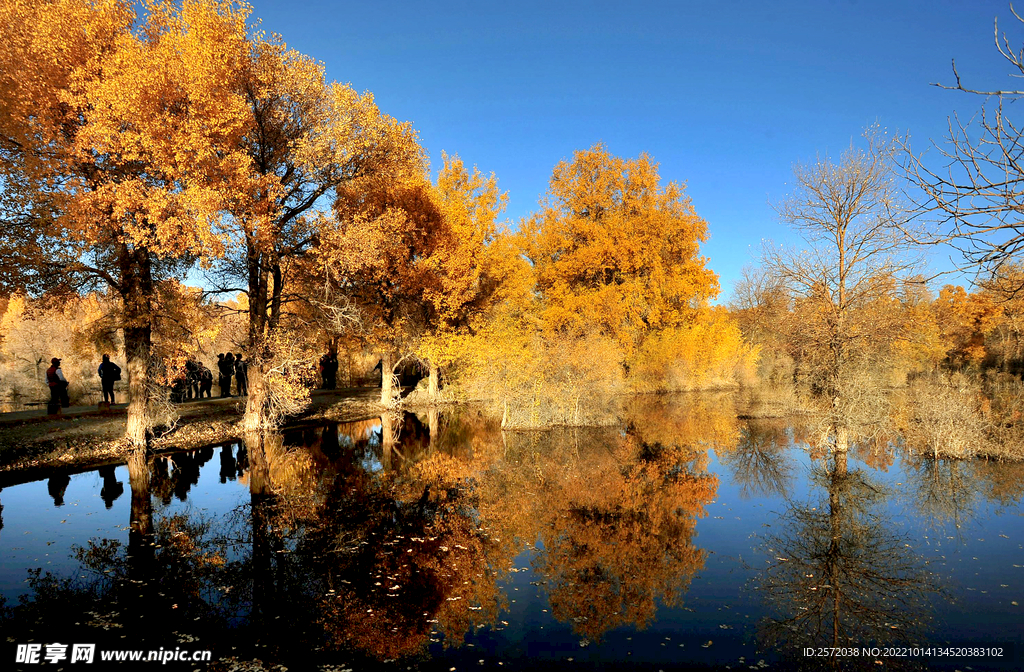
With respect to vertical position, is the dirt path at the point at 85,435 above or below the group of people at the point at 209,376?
below

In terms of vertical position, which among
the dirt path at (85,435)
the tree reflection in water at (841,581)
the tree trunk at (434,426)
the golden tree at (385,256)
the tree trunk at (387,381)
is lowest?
the tree reflection in water at (841,581)

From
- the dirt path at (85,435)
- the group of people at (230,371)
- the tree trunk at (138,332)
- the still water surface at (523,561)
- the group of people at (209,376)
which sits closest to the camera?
the still water surface at (523,561)

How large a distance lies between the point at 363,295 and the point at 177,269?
26.8 feet

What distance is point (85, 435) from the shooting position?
619 inches

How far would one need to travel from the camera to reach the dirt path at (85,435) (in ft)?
45.8

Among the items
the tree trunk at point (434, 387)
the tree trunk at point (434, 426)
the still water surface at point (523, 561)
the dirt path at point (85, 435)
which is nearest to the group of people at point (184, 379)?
the dirt path at point (85, 435)

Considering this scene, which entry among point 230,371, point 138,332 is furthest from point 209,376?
point 138,332

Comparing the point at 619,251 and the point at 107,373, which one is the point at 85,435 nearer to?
the point at 107,373

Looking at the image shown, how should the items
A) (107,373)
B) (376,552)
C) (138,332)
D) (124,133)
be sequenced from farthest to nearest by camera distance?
(107,373) < (138,332) < (124,133) < (376,552)

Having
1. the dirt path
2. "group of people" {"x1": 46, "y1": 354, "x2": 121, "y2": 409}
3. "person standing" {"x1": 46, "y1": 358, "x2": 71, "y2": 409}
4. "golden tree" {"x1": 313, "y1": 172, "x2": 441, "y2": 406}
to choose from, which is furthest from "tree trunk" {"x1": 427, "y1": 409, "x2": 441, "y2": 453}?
"person standing" {"x1": 46, "y1": 358, "x2": 71, "y2": 409}

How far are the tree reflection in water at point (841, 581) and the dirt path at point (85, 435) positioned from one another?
1586cm

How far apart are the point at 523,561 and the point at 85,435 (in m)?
14.4

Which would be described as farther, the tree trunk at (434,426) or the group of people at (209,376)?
the group of people at (209,376)

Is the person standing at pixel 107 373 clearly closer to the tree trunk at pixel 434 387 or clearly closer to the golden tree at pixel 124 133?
the golden tree at pixel 124 133
